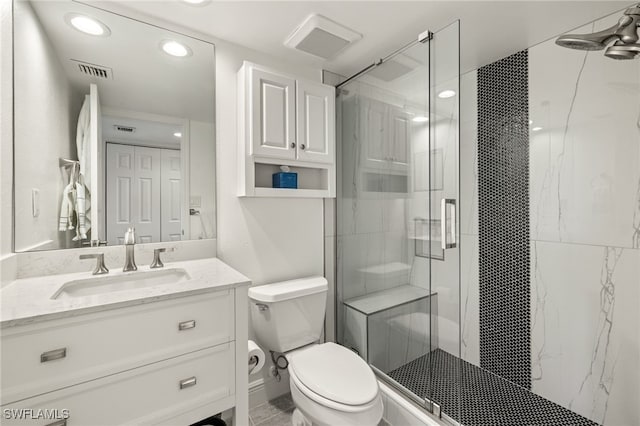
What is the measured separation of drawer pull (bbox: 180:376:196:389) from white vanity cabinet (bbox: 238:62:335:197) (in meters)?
0.95

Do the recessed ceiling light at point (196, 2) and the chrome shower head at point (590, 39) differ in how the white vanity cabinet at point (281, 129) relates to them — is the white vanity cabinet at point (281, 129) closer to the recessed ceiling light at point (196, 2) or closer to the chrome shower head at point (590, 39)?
the recessed ceiling light at point (196, 2)

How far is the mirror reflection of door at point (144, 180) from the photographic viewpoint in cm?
145

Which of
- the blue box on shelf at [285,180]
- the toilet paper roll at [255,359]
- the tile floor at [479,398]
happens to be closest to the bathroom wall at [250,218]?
the blue box on shelf at [285,180]

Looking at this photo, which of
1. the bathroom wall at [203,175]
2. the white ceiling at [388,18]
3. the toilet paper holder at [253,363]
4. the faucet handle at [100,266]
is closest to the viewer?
the faucet handle at [100,266]

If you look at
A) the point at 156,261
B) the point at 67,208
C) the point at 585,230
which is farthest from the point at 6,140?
the point at 585,230

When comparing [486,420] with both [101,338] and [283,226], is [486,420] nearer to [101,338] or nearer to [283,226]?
[283,226]

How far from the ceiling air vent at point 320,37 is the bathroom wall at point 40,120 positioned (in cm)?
116

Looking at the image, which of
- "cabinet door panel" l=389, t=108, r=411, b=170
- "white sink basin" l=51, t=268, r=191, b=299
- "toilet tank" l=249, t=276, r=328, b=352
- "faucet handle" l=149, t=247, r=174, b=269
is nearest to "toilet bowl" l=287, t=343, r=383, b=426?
"toilet tank" l=249, t=276, r=328, b=352

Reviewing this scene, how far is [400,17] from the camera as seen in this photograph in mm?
1544

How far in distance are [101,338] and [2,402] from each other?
0.26m

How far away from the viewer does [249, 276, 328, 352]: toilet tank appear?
168cm

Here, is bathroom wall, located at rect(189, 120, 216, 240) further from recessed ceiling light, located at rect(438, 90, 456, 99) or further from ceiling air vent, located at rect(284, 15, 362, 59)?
recessed ceiling light, located at rect(438, 90, 456, 99)

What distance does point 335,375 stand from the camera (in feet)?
4.70

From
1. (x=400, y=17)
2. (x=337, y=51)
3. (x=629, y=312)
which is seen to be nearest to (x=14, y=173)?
(x=337, y=51)
